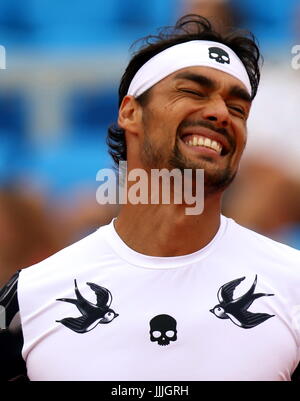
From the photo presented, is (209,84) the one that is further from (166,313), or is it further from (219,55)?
(166,313)

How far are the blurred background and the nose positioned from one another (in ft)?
3.82

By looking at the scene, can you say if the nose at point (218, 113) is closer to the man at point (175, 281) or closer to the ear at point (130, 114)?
the man at point (175, 281)

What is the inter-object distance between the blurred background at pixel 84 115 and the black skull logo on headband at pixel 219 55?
0.96 metres

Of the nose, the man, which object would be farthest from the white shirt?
the nose

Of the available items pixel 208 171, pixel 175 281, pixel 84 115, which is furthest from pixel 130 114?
pixel 84 115

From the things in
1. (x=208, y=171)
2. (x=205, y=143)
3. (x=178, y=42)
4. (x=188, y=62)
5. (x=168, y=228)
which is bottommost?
(x=168, y=228)

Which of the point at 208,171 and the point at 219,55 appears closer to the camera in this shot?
the point at 208,171

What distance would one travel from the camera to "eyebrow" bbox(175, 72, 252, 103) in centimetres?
296

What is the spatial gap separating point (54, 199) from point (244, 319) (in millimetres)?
1769

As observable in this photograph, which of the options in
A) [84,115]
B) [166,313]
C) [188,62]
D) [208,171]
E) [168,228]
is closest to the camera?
[166,313]

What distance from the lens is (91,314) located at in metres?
2.76

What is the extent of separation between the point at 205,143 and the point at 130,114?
1.63ft
